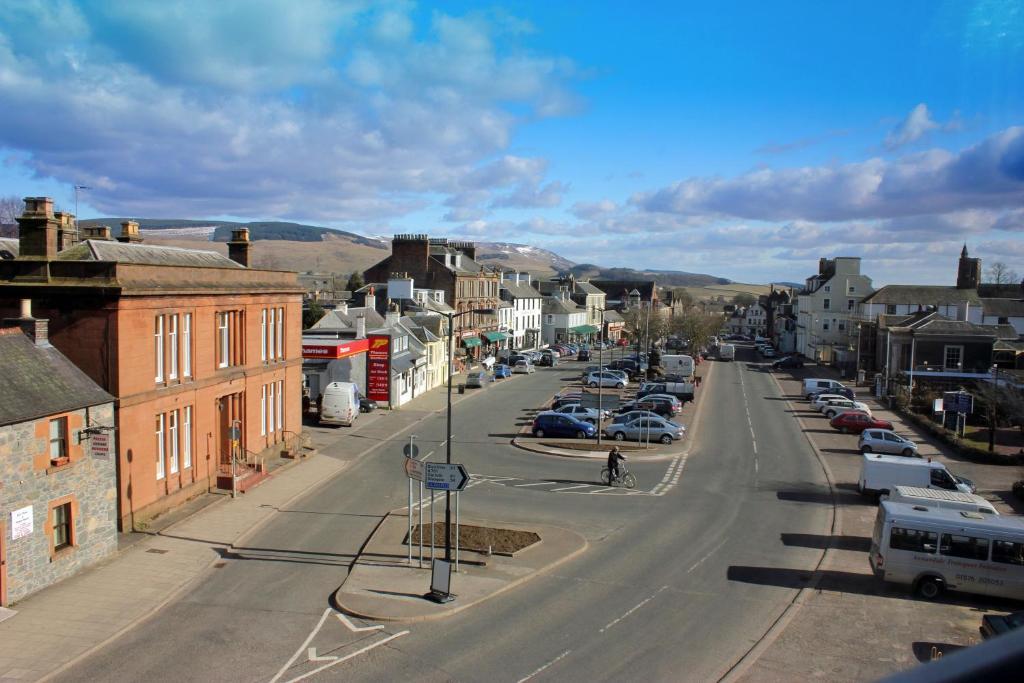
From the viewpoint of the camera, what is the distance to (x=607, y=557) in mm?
23016

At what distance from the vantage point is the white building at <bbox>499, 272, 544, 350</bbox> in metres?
99.5

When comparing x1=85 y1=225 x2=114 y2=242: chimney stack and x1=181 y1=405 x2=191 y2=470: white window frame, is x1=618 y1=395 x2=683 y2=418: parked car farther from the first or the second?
x1=85 y1=225 x2=114 y2=242: chimney stack

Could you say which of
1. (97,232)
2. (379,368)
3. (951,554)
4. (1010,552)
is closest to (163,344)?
(97,232)

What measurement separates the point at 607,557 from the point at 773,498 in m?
10.6

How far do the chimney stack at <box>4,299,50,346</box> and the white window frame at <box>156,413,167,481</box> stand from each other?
4.67 meters

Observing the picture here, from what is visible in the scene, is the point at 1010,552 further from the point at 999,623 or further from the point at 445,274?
the point at 445,274

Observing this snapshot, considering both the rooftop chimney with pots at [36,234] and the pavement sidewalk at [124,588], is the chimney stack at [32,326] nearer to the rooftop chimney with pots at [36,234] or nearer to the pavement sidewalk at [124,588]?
the rooftop chimney with pots at [36,234]

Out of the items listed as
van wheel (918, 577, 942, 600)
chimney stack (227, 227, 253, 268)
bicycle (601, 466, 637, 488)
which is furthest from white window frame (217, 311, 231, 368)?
van wheel (918, 577, 942, 600)

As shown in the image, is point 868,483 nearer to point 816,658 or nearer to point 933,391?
point 816,658

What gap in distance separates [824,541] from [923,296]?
6473 cm

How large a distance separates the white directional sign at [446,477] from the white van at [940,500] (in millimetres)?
11767

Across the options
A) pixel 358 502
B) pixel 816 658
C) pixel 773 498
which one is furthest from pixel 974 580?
pixel 358 502

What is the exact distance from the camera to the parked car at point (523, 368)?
7812 centimetres

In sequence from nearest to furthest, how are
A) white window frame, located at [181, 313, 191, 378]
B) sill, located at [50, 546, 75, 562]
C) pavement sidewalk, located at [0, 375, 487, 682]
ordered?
pavement sidewalk, located at [0, 375, 487, 682]
sill, located at [50, 546, 75, 562]
white window frame, located at [181, 313, 191, 378]
